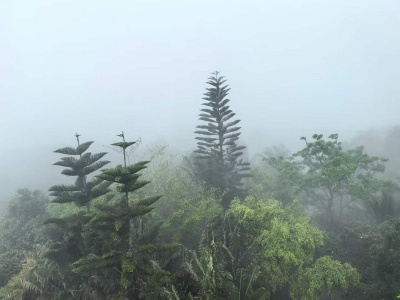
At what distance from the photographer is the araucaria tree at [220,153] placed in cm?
1917

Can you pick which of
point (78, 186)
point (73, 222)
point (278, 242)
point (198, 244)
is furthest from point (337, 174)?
point (73, 222)

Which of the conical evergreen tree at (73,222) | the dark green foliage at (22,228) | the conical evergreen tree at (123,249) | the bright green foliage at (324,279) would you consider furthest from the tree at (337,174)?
the dark green foliage at (22,228)

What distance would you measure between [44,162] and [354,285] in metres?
95.2

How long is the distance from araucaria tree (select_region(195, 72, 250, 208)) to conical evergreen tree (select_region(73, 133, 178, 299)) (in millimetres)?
9791

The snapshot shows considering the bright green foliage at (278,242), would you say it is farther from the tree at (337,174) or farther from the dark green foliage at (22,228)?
the dark green foliage at (22,228)

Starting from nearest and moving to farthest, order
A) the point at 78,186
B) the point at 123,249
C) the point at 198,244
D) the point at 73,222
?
the point at 123,249 < the point at 73,222 < the point at 78,186 < the point at 198,244

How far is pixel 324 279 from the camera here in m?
11.0

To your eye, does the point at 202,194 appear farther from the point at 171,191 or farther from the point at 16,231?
the point at 16,231

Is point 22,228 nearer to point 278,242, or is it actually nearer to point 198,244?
point 198,244

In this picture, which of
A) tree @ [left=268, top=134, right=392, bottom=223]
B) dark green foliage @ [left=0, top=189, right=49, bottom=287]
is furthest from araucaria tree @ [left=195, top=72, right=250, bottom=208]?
dark green foliage @ [left=0, top=189, right=49, bottom=287]

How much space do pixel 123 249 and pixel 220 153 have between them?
503 inches

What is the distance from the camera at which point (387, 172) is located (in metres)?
37.8

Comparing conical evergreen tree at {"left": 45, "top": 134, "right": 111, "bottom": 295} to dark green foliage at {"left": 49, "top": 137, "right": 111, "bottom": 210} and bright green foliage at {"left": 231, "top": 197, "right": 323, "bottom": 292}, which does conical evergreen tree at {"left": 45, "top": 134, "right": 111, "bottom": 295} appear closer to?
dark green foliage at {"left": 49, "top": 137, "right": 111, "bottom": 210}

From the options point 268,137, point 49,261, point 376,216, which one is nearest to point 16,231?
point 49,261
